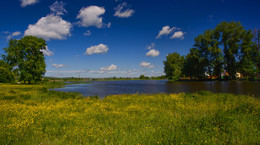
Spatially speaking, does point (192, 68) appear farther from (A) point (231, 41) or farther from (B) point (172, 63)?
(A) point (231, 41)

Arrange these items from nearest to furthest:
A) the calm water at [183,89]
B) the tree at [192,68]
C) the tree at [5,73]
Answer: the calm water at [183,89] < the tree at [5,73] < the tree at [192,68]

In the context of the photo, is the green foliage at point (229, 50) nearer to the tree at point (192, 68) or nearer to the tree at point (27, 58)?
the tree at point (192, 68)

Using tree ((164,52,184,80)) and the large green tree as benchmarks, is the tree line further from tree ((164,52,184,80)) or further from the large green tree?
tree ((164,52,184,80))

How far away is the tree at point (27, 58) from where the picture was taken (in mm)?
44406

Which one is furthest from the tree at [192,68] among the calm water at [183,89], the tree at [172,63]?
the calm water at [183,89]

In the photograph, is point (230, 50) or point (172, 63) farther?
point (172, 63)

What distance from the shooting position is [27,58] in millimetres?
45781

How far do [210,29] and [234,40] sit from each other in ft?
→ 38.0

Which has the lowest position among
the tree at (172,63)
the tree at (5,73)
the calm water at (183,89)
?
the calm water at (183,89)

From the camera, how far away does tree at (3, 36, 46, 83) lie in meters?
44.4

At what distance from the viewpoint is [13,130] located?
5793mm

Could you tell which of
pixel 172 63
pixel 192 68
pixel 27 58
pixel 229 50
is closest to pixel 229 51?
pixel 229 50

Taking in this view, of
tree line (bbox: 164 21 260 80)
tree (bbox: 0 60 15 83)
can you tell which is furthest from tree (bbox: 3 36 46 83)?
tree line (bbox: 164 21 260 80)

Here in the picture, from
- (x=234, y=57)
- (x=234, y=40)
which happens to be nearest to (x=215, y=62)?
(x=234, y=57)
